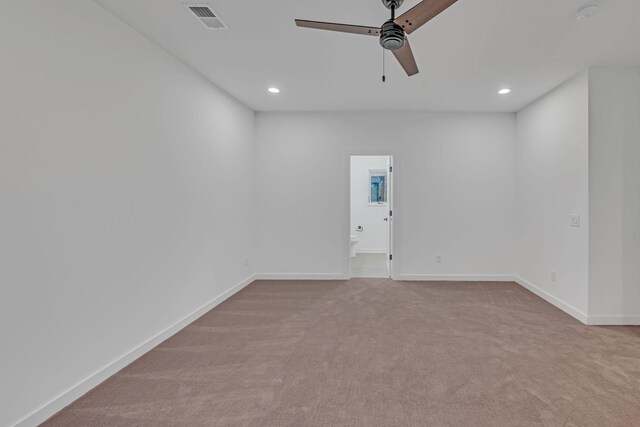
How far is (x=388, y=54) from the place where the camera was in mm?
2857


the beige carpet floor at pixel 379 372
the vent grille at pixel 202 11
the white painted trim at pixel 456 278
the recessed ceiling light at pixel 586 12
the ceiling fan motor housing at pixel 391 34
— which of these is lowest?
the beige carpet floor at pixel 379 372

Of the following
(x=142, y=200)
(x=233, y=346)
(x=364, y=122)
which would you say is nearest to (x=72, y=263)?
(x=142, y=200)

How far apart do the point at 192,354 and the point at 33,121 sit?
1.94 meters

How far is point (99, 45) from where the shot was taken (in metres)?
2.14

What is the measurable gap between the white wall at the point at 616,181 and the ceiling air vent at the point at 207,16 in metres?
3.56

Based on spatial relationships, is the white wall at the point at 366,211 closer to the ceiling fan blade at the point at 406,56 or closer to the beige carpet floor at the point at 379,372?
the beige carpet floor at the point at 379,372

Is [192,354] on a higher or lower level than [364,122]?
lower

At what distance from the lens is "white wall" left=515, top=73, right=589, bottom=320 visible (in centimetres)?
327

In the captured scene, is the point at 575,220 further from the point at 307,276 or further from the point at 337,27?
the point at 307,276

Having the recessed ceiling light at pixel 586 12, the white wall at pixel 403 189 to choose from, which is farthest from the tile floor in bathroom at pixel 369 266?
the recessed ceiling light at pixel 586 12

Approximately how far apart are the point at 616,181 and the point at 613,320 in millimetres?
1404

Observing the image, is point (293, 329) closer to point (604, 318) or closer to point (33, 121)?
point (33, 121)

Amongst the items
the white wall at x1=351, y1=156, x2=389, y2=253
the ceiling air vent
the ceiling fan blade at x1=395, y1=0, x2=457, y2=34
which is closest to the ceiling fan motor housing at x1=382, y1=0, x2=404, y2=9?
the ceiling fan blade at x1=395, y1=0, x2=457, y2=34

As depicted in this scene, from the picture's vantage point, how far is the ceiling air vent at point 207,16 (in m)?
2.19
